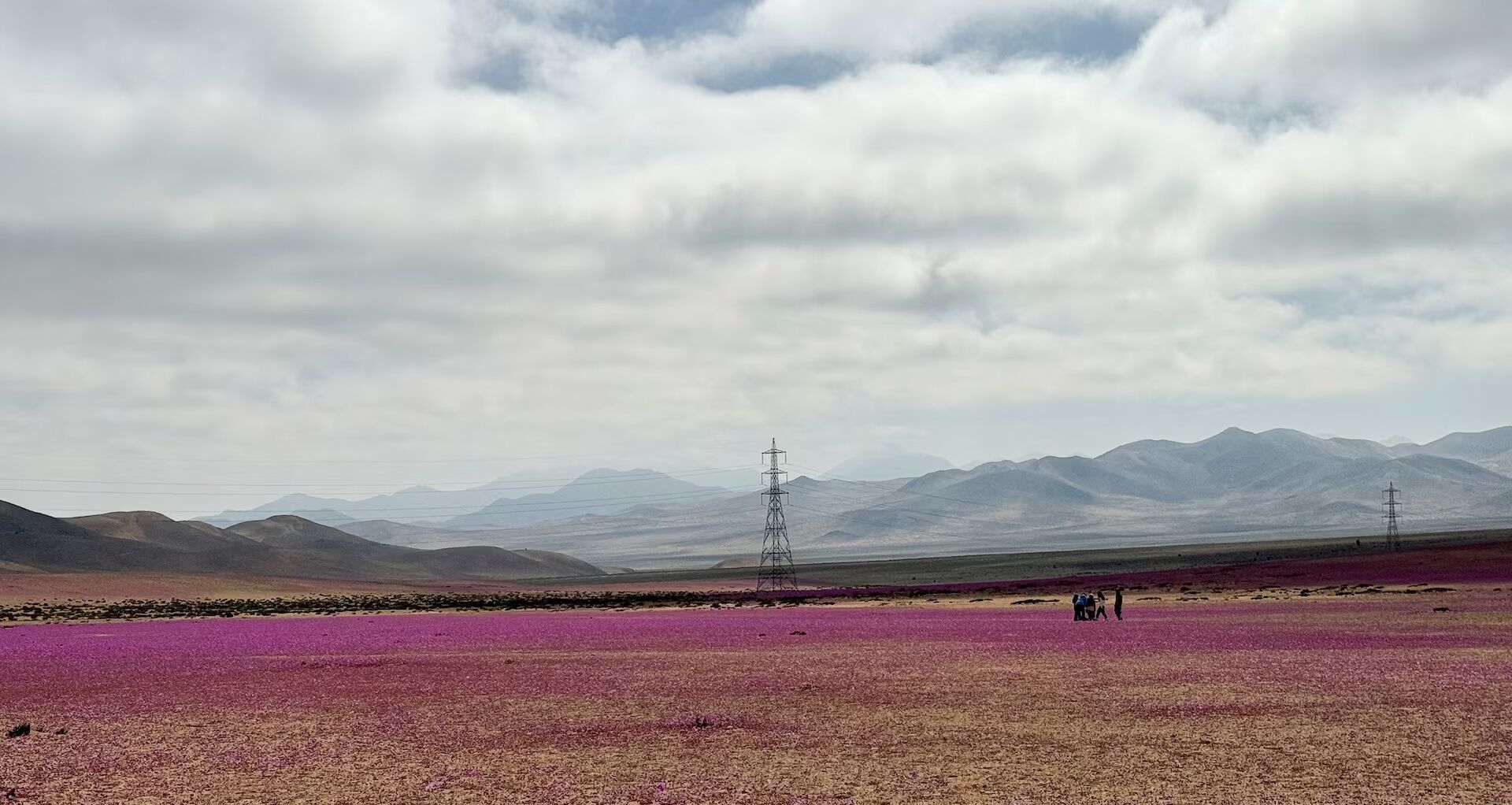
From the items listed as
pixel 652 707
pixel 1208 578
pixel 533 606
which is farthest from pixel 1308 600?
pixel 533 606

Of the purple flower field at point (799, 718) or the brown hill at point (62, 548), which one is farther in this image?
the brown hill at point (62, 548)

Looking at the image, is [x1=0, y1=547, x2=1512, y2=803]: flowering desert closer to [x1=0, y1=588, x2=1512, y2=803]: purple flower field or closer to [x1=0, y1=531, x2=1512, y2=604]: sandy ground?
[x1=0, y1=588, x2=1512, y2=803]: purple flower field

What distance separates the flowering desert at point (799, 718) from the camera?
16531 mm

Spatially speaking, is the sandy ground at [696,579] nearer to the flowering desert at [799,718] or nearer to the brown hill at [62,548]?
the brown hill at [62,548]

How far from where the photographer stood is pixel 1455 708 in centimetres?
2119

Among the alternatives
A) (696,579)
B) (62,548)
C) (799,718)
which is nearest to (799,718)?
(799,718)

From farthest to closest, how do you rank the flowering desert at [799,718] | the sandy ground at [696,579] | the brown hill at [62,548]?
the brown hill at [62,548], the sandy ground at [696,579], the flowering desert at [799,718]

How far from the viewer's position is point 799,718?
74.2ft

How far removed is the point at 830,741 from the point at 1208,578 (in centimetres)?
7492

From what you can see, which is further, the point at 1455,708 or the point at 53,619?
the point at 53,619

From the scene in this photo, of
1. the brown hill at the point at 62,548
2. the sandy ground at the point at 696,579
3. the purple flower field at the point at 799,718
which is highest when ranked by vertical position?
the brown hill at the point at 62,548

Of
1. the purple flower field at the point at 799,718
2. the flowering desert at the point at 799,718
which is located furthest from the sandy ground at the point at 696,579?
the purple flower field at the point at 799,718

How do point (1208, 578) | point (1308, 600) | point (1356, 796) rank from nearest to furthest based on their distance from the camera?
point (1356, 796) < point (1308, 600) < point (1208, 578)

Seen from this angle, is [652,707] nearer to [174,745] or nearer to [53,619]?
[174,745]
